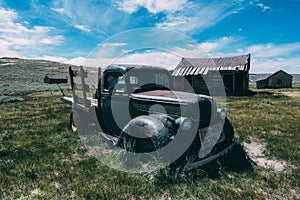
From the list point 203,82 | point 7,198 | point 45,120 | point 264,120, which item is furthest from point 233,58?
point 7,198

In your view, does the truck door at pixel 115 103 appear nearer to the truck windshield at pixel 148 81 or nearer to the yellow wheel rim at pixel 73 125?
the truck windshield at pixel 148 81

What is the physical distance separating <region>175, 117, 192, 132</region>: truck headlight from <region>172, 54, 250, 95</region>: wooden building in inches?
741

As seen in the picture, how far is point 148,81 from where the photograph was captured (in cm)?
586

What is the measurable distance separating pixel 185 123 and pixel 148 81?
212cm

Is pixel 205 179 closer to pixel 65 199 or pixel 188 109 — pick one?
pixel 188 109

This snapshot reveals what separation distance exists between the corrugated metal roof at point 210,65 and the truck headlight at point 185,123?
19658 mm

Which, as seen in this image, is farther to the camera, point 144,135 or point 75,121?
point 75,121

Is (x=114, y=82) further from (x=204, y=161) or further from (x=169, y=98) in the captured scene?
(x=204, y=161)

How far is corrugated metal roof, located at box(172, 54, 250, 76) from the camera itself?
22756mm

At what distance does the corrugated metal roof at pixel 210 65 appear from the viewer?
896 inches

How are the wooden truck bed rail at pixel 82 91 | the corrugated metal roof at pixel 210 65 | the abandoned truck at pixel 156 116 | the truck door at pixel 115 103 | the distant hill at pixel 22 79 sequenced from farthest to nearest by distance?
the distant hill at pixel 22 79 → the corrugated metal roof at pixel 210 65 → the wooden truck bed rail at pixel 82 91 → the truck door at pixel 115 103 → the abandoned truck at pixel 156 116

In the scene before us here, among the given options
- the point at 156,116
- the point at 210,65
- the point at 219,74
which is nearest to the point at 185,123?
the point at 156,116

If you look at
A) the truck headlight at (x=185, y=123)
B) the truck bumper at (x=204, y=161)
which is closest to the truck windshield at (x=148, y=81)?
the truck headlight at (x=185, y=123)

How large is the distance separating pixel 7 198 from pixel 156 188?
2760 mm
